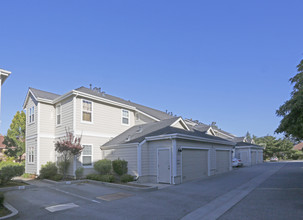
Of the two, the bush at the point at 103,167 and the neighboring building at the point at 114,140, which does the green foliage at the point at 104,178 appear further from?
the neighboring building at the point at 114,140

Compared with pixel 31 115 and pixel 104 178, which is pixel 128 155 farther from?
pixel 31 115

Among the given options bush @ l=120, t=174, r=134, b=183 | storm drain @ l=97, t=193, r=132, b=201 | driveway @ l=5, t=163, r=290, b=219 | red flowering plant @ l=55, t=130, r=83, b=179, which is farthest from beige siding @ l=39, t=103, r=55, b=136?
storm drain @ l=97, t=193, r=132, b=201

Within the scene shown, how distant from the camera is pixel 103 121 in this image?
63.0 feet

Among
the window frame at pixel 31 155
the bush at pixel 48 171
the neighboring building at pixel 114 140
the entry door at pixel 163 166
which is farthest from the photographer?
the window frame at pixel 31 155

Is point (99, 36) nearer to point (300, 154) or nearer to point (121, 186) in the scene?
point (121, 186)

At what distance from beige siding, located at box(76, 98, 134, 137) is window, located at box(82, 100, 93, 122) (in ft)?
0.99

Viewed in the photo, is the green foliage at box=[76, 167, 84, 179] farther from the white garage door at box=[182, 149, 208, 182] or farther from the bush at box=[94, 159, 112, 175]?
the white garage door at box=[182, 149, 208, 182]

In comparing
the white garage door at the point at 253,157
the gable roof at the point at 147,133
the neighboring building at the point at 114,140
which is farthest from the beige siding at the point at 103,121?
the white garage door at the point at 253,157

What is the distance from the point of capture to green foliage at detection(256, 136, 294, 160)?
4841 cm

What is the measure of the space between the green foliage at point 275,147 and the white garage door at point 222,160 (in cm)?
2996

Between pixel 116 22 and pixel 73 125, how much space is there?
8680mm

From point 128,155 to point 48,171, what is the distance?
6060 mm

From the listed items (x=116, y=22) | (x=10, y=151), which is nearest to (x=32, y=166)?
(x=10, y=151)

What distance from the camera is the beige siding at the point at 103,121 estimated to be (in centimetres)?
1761
